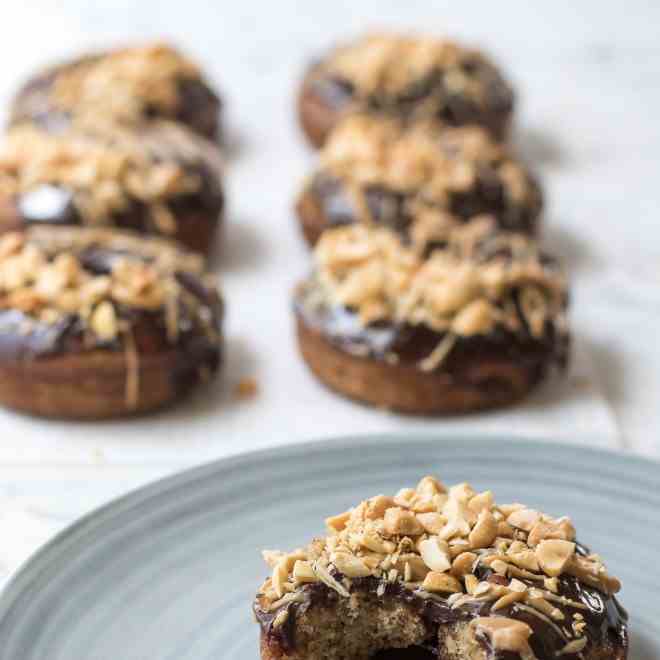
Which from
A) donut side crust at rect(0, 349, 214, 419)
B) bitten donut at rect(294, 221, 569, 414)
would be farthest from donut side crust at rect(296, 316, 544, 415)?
donut side crust at rect(0, 349, 214, 419)

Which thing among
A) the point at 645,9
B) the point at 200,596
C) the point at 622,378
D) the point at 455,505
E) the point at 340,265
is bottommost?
the point at 645,9

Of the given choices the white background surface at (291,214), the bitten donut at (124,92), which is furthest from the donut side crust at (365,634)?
the bitten donut at (124,92)

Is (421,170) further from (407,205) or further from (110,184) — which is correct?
(110,184)

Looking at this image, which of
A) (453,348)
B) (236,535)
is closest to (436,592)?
(236,535)

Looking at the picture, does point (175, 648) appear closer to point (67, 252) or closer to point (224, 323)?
point (67, 252)

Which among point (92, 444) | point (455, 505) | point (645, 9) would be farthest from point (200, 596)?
point (645, 9)

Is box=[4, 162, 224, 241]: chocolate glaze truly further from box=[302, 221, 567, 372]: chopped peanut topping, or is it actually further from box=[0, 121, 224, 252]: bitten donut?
box=[302, 221, 567, 372]: chopped peanut topping

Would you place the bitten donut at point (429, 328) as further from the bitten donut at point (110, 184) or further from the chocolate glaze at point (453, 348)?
the bitten donut at point (110, 184)
